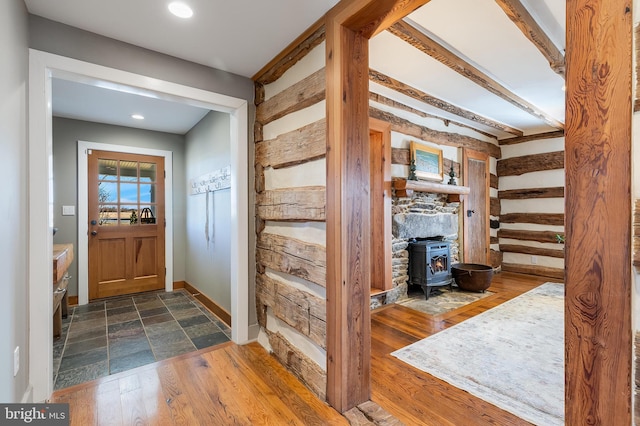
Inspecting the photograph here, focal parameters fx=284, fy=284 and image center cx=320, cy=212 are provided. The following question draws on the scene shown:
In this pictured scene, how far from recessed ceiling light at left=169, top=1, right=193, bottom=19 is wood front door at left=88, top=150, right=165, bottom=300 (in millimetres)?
3125

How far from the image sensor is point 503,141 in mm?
5629

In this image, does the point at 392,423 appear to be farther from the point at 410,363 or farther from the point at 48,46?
the point at 48,46

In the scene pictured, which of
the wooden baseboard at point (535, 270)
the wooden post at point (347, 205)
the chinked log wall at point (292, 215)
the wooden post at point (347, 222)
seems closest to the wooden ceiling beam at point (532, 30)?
the wooden post at point (347, 205)

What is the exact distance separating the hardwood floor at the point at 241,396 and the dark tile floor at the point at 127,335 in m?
0.23

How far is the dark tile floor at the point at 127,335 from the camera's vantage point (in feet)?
7.38

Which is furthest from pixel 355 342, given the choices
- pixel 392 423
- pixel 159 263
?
pixel 159 263

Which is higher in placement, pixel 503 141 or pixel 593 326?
pixel 503 141

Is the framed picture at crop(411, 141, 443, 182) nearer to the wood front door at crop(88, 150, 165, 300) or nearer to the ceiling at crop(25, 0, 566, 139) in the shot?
the ceiling at crop(25, 0, 566, 139)

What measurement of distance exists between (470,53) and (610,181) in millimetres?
2333

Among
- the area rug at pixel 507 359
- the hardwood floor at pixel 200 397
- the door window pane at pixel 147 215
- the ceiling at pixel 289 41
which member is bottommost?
the hardwood floor at pixel 200 397

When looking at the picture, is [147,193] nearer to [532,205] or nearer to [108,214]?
[108,214]

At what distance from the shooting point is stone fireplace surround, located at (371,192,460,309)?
3689 mm

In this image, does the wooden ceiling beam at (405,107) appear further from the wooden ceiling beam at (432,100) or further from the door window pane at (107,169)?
the door window pane at (107,169)

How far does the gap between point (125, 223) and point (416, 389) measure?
14.2 ft
